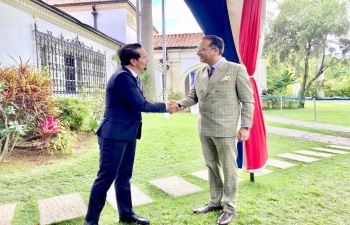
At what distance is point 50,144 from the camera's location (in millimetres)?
4676

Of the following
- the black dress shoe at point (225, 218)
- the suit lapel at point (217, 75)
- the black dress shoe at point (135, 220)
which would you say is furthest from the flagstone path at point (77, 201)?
the suit lapel at point (217, 75)

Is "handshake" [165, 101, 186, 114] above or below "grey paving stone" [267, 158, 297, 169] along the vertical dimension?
above

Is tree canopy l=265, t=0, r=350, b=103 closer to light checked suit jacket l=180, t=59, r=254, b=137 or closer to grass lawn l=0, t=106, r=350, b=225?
grass lawn l=0, t=106, r=350, b=225

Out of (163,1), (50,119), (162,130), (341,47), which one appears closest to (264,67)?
(341,47)

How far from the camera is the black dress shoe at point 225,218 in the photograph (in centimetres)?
239

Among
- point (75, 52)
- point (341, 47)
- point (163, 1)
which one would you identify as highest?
point (163, 1)

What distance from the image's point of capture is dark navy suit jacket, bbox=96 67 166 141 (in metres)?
2.19

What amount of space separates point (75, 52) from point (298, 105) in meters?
14.6

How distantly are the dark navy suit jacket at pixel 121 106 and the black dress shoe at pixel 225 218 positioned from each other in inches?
44.2

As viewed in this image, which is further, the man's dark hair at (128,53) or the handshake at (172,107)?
the handshake at (172,107)

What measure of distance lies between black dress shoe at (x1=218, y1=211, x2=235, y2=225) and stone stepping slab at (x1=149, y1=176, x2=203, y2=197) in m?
0.73

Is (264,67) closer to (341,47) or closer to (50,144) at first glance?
(341,47)

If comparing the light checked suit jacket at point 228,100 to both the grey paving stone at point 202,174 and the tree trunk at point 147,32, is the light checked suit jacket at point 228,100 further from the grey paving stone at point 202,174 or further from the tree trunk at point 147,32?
the tree trunk at point 147,32

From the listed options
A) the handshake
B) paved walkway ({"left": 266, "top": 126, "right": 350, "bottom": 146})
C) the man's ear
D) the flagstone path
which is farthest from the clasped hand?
paved walkway ({"left": 266, "top": 126, "right": 350, "bottom": 146})
